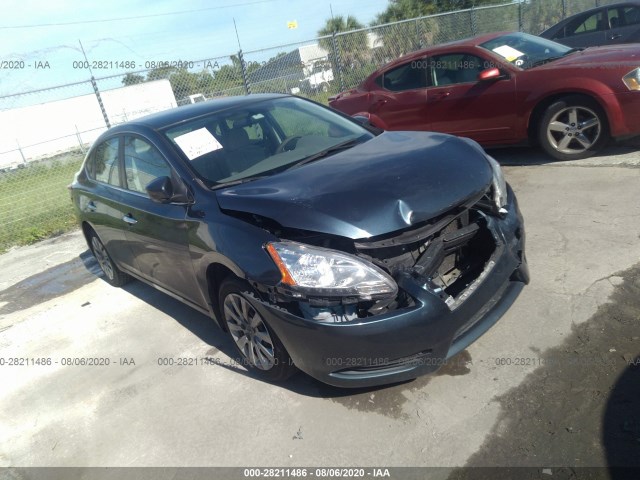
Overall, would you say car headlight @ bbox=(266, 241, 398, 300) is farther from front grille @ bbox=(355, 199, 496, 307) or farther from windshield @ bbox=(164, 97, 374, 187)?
windshield @ bbox=(164, 97, 374, 187)

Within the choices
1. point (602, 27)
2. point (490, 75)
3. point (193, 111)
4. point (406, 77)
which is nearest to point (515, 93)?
point (490, 75)

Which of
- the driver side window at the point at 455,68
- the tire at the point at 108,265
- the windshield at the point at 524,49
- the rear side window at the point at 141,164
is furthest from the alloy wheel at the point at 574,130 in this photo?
the tire at the point at 108,265

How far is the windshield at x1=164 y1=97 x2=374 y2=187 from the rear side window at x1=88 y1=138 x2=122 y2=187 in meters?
0.93

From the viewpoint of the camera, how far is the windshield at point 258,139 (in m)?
3.36

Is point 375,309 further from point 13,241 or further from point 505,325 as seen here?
point 13,241

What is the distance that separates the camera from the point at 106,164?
450cm

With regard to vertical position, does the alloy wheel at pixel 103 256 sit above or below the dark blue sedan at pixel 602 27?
below

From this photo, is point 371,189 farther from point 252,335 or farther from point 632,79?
point 632,79

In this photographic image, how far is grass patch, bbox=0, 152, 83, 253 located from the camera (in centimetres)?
835

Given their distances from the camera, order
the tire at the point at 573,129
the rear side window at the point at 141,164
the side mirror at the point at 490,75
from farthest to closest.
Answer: the side mirror at the point at 490,75 → the tire at the point at 573,129 → the rear side window at the point at 141,164

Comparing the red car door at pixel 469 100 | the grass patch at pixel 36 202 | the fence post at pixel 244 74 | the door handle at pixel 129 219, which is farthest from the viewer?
the fence post at pixel 244 74

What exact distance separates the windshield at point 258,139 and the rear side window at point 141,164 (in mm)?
179

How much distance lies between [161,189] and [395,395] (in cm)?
189

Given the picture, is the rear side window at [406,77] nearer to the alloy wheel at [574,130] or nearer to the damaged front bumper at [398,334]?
the alloy wheel at [574,130]
